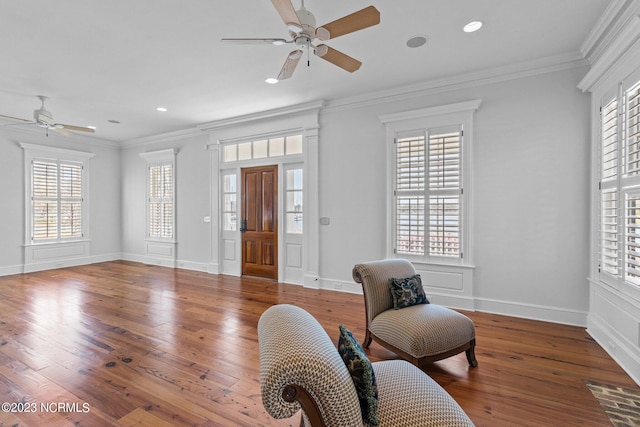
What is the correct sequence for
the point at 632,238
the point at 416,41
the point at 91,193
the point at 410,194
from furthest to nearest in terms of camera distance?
1. the point at 91,193
2. the point at 410,194
3. the point at 416,41
4. the point at 632,238

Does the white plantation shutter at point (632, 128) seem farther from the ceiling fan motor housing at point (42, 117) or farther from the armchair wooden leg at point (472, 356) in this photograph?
the ceiling fan motor housing at point (42, 117)

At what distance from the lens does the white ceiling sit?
8.82ft

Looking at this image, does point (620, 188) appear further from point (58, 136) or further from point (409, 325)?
point (58, 136)

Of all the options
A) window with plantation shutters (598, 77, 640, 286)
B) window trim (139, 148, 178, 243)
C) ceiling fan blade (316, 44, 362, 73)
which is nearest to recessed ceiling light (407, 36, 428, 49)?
ceiling fan blade (316, 44, 362, 73)

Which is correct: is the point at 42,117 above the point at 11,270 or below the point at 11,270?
above

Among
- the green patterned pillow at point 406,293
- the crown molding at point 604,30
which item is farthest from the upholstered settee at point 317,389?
the crown molding at point 604,30

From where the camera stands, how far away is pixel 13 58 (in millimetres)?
3494

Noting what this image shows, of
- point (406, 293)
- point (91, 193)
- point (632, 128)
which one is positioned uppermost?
point (632, 128)

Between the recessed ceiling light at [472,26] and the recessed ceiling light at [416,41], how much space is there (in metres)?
0.37

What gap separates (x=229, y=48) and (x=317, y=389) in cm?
342

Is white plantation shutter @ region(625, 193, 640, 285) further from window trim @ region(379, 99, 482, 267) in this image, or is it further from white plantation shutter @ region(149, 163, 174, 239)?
white plantation shutter @ region(149, 163, 174, 239)

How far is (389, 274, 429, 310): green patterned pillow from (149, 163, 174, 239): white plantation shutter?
19.3ft

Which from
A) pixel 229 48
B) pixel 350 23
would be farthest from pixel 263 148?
pixel 350 23

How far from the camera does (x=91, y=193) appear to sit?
742cm
